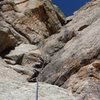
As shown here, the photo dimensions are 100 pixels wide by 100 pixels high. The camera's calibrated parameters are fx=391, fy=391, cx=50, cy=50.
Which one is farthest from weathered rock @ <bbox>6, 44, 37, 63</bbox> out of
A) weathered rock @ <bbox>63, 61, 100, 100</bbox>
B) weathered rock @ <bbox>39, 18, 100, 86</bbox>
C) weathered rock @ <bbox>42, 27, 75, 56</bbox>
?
weathered rock @ <bbox>63, 61, 100, 100</bbox>

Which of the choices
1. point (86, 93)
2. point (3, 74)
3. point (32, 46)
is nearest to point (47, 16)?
point (32, 46)

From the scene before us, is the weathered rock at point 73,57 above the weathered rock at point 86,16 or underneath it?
above

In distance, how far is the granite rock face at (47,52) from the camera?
1670 cm

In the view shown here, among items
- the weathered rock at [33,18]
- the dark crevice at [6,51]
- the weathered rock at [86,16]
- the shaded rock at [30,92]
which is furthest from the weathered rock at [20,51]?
the shaded rock at [30,92]

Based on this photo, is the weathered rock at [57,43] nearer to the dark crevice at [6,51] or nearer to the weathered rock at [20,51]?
the weathered rock at [20,51]

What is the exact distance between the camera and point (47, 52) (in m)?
26.7

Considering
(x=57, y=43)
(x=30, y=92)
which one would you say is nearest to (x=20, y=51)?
(x=57, y=43)

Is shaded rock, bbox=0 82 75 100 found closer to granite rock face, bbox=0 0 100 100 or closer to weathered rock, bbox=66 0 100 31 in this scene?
granite rock face, bbox=0 0 100 100

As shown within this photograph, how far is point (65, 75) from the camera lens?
18969mm

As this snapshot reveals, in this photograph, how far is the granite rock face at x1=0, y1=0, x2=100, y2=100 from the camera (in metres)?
16.7

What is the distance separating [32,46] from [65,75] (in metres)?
10.2

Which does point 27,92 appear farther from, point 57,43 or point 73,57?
point 57,43

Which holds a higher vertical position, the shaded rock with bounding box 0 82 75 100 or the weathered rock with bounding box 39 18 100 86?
the shaded rock with bounding box 0 82 75 100

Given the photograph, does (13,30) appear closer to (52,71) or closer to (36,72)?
A: (36,72)
